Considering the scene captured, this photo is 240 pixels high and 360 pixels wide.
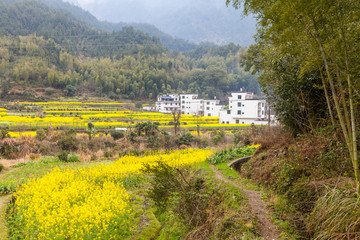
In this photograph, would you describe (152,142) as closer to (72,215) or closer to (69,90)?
(72,215)

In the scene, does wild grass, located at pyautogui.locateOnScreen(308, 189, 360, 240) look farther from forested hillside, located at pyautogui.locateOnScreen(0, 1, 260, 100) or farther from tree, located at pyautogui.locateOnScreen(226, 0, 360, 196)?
forested hillside, located at pyautogui.locateOnScreen(0, 1, 260, 100)

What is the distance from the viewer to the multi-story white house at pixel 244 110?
46219mm

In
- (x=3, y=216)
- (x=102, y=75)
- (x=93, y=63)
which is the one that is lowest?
(x=3, y=216)

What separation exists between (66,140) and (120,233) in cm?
1454

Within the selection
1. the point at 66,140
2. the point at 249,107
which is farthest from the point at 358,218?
the point at 249,107

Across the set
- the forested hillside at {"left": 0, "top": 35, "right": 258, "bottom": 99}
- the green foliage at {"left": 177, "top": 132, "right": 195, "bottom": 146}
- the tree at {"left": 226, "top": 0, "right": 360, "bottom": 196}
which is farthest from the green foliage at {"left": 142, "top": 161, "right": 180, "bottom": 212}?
the forested hillside at {"left": 0, "top": 35, "right": 258, "bottom": 99}

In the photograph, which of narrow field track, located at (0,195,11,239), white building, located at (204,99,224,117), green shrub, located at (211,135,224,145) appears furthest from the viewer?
white building, located at (204,99,224,117)

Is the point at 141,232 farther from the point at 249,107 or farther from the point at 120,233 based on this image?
the point at 249,107

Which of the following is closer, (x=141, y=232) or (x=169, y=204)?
(x=141, y=232)

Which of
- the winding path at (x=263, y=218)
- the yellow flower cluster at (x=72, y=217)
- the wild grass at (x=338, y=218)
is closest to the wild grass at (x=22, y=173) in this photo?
the yellow flower cluster at (x=72, y=217)

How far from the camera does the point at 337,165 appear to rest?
519cm

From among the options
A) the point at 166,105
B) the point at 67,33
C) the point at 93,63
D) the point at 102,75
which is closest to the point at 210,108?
the point at 166,105

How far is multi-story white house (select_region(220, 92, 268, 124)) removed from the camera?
46219 mm

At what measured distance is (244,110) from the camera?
154 ft
